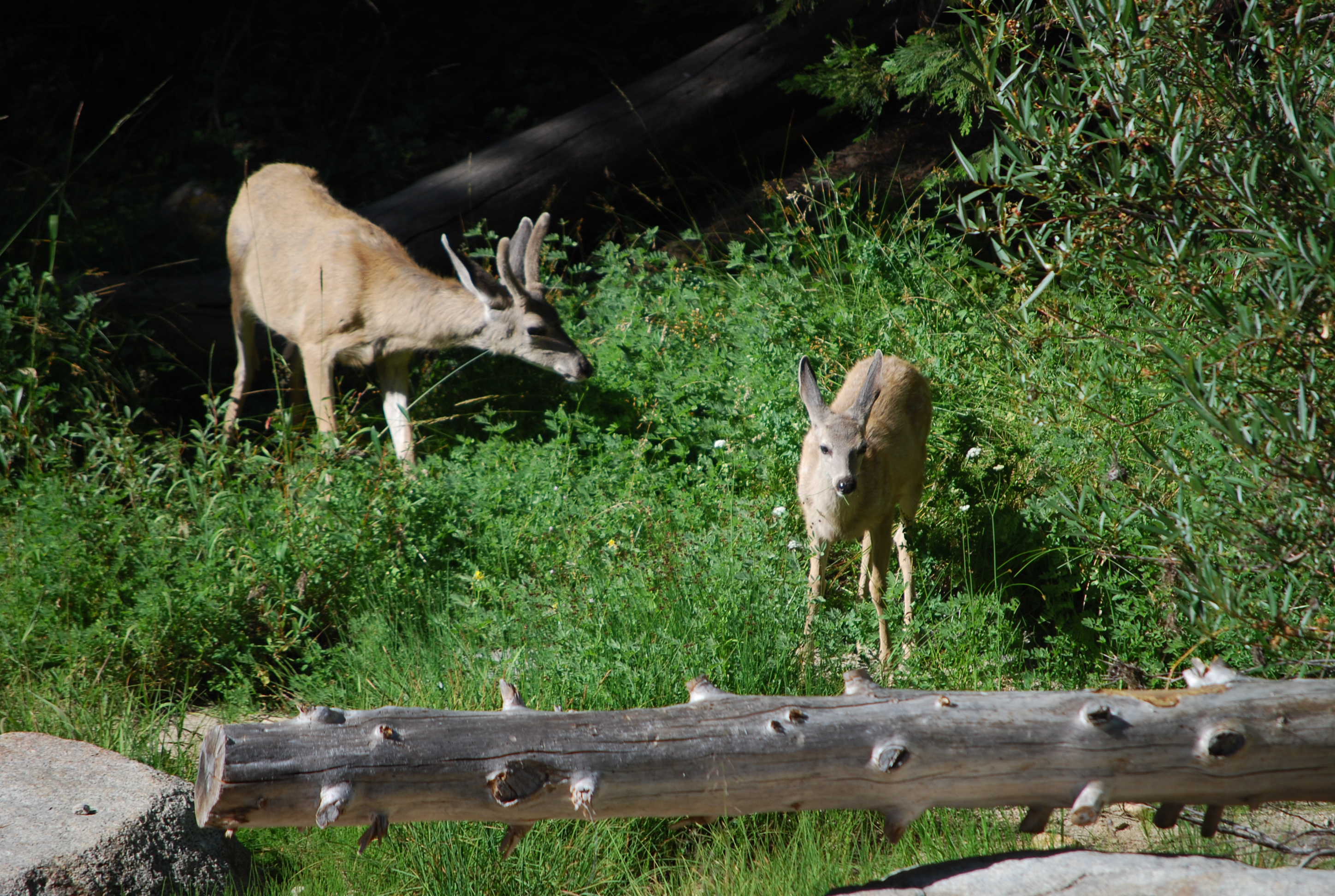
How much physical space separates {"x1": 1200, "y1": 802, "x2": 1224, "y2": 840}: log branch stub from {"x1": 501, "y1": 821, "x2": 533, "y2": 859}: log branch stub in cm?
192

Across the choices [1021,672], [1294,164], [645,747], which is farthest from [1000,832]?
[1294,164]

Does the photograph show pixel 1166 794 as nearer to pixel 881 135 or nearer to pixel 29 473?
pixel 29 473

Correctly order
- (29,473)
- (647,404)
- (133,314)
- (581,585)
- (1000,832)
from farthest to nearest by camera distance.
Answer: (133,314), (647,404), (29,473), (581,585), (1000,832)

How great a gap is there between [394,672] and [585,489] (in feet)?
5.21

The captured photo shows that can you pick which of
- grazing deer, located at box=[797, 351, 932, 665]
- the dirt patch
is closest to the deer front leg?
grazing deer, located at box=[797, 351, 932, 665]

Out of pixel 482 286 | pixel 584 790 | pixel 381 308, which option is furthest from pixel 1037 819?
pixel 381 308

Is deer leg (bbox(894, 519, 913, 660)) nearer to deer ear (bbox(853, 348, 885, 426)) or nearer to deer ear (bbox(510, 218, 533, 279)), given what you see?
deer ear (bbox(853, 348, 885, 426))

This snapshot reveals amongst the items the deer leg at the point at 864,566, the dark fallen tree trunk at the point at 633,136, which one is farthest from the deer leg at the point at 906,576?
the dark fallen tree trunk at the point at 633,136

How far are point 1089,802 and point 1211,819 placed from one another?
48 centimetres

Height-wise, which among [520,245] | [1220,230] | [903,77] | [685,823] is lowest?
[685,823]

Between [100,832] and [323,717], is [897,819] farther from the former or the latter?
[100,832]

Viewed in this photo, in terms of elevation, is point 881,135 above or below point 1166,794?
above

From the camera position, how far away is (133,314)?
7254mm

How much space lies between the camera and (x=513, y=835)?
2.80 m
